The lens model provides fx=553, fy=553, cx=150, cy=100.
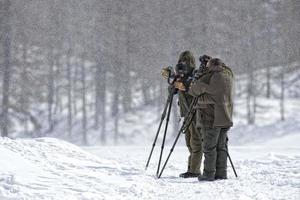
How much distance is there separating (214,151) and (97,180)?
175cm

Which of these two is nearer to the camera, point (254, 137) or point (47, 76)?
point (254, 137)

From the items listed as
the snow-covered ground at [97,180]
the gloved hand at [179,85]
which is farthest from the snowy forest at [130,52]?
the gloved hand at [179,85]

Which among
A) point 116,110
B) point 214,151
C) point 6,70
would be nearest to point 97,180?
point 214,151

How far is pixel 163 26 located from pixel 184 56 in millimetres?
22322

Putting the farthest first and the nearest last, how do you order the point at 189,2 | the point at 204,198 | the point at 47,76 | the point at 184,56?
the point at 47,76 → the point at 189,2 → the point at 184,56 → the point at 204,198

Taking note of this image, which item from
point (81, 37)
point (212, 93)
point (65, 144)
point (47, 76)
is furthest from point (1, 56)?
point (212, 93)

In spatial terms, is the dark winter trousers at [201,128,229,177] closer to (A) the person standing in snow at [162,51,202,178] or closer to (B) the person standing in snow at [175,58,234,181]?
(B) the person standing in snow at [175,58,234,181]

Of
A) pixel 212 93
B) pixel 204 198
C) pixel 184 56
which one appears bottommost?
pixel 204 198

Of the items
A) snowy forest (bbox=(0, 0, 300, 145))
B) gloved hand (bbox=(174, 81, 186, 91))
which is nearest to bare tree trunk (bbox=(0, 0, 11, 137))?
snowy forest (bbox=(0, 0, 300, 145))

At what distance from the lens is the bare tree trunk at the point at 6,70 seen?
27172 millimetres

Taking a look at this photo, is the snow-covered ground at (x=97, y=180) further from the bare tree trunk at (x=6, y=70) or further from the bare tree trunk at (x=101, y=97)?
the bare tree trunk at (x=101, y=97)

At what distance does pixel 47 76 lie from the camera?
32.9m

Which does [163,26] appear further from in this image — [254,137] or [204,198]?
[204,198]

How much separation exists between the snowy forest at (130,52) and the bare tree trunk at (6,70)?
0.05m
